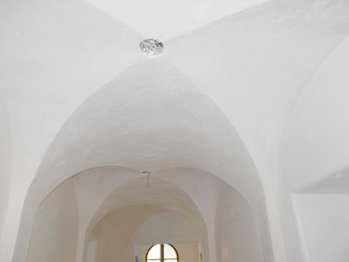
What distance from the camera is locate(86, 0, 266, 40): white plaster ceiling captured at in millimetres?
2285

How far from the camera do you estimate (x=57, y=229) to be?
472 cm

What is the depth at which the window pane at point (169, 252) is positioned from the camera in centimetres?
965

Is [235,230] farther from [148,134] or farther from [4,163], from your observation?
[4,163]

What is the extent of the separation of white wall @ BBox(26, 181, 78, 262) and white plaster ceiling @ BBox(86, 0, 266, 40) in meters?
2.84

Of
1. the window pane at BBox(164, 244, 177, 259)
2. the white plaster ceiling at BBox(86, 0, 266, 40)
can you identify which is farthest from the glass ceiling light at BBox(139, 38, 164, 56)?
the window pane at BBox(164, 244, 177, 259)

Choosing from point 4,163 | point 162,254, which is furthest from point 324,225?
point 162,254

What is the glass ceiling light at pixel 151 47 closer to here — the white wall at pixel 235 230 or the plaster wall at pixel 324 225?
the plaster wall at pixel 324 225

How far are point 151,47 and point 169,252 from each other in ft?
27.4

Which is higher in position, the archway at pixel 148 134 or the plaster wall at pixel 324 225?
the archway at pixel 148 134

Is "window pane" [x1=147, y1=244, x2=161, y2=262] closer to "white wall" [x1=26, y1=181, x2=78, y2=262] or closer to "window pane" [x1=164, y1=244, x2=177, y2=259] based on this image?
"window pane" [x1=164, y1=244, x2=177, y2=259]

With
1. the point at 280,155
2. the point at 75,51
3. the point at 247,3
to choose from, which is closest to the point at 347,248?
the point at 280,155

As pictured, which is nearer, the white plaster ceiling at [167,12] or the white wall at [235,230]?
the white plaster ceiling at [167,12]

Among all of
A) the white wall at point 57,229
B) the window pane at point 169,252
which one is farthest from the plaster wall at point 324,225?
the window pane at point 169,252

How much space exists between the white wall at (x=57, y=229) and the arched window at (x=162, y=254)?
14.3ft
